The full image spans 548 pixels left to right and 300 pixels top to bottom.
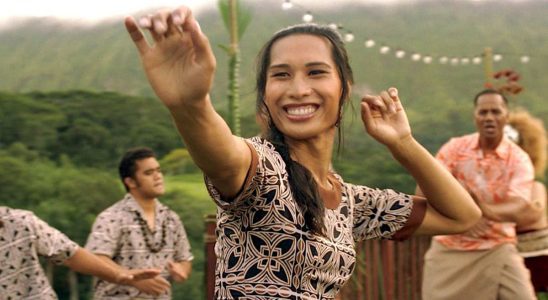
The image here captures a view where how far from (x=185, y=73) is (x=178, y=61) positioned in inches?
1.2

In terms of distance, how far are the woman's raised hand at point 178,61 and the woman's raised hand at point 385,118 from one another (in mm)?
930

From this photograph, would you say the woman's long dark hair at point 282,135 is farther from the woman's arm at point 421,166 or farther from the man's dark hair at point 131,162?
the man's dark hair at point 131,162

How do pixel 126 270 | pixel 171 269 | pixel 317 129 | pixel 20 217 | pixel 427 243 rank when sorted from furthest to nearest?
pixel 427 243 → pixel 171 269 → pixel 126 270 → pixel 20 217 → pixel 317 129

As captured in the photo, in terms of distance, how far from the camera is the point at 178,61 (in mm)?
1956

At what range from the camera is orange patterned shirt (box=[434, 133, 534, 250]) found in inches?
221

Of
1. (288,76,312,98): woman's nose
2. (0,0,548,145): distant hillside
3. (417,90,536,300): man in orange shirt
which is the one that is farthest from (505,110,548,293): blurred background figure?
(288,76,312,98): woman's nose

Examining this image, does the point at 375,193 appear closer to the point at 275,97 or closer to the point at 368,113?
the point at 368,113

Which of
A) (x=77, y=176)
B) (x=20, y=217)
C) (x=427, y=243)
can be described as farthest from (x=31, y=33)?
(x=20, y=217)

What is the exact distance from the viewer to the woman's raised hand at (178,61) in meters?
1.92

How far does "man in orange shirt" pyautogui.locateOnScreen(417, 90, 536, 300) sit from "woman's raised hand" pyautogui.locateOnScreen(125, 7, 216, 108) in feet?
12.4

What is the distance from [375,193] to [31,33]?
7799 millimetres

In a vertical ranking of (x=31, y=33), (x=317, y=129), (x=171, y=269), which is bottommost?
(x=171, y=269)

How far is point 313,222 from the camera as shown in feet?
7.77

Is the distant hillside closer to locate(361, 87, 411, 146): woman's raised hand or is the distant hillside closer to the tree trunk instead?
the tree trunk
